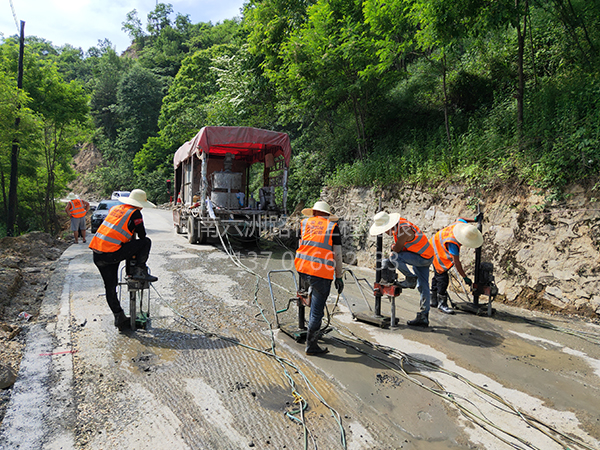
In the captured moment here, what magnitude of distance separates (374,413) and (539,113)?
6.95 metres

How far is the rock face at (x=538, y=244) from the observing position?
566 cm

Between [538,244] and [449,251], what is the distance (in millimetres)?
1780

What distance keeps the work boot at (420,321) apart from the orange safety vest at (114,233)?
13.2 ft

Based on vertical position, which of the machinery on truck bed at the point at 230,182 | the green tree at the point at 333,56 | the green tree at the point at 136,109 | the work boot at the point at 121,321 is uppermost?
the green tree at the point at 136,109

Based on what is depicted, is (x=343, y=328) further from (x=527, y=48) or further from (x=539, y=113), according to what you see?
(x=527, y=48)

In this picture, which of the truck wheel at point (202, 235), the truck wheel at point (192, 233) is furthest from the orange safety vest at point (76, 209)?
the truck wheel at point (202, 235)

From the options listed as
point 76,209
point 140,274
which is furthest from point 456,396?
point 76,209

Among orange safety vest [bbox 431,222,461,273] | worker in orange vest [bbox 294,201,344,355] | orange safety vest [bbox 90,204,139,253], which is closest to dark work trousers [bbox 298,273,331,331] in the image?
worker in orange vest [bbox 294,201,344,355]

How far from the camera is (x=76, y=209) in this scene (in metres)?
12.0

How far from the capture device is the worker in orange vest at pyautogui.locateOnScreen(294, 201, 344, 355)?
4.21m

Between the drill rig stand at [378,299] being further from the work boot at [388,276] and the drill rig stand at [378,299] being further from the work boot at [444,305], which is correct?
the work boot at [444,305]

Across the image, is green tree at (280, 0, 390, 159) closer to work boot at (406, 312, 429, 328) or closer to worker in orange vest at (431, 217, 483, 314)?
worker in orange vest at (431, 217, 483, 314)

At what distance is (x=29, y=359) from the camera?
392cm

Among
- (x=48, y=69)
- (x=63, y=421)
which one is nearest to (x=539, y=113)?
(x=63, y=421)
